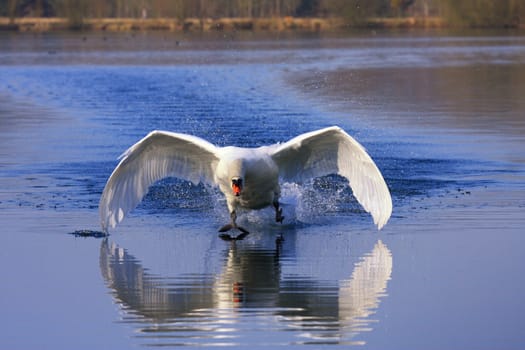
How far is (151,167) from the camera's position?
45.8 feet

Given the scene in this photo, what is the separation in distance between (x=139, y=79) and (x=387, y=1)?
5631 centimetres

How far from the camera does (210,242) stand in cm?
1288

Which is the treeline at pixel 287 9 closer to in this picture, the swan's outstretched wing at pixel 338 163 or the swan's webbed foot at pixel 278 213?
the swan's outstretched wing at pixel 338 163

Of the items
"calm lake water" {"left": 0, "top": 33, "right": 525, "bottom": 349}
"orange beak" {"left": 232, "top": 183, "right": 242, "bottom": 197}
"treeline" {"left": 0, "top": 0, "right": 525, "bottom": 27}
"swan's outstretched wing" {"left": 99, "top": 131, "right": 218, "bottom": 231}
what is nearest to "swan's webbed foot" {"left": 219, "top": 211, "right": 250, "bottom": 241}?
"calm lake water" {"left": 0, "top": 33, "right": 525, "bottom": 349}

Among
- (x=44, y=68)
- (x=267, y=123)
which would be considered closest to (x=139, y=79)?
(x=44, y=68)

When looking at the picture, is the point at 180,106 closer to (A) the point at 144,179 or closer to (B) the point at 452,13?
(A) the point at 144,179

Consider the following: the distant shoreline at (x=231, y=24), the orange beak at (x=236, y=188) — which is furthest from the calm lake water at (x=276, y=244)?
the distant shoreline at (x=231, y=24)

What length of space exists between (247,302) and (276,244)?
2.61 m

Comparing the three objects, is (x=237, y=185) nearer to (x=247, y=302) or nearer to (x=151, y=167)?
(x=151, y=167)

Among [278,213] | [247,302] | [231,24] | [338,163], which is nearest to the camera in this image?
[247,302]

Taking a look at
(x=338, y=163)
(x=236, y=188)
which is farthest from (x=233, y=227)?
(x=338, y=163)

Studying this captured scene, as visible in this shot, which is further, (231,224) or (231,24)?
(231,24)

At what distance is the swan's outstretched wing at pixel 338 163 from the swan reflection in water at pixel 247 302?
3.29 feet

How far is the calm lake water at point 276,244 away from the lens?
30.9 ft
